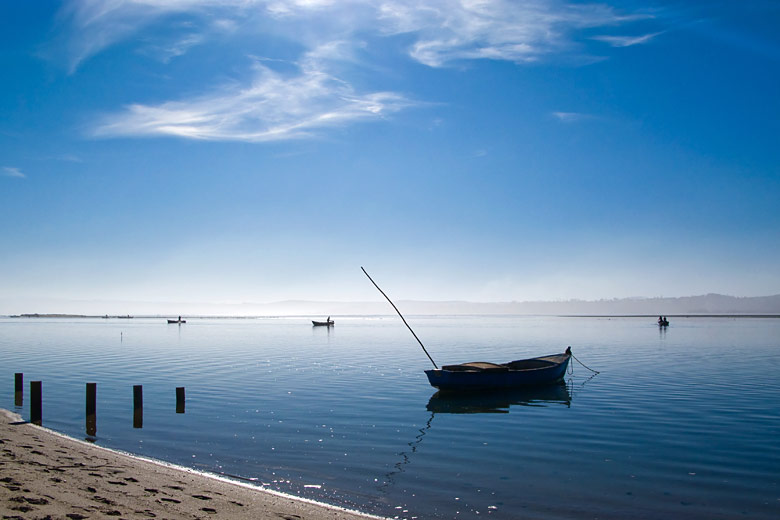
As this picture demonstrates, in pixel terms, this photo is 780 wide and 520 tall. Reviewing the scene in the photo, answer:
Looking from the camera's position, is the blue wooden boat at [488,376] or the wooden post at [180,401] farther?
the blue wooden boat at [488,376]

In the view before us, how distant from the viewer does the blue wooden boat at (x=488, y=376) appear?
1084 inches

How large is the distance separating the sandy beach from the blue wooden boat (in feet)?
52.7

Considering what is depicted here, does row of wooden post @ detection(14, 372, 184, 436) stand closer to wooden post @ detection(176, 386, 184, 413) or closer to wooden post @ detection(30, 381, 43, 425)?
wooden post @ detection(30, 381, 43, 425)

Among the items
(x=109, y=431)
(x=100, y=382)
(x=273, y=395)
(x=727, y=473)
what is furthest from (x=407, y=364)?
(x=727, y=473)

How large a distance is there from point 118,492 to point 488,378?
20.9 meters

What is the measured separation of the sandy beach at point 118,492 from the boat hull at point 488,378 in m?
16.0

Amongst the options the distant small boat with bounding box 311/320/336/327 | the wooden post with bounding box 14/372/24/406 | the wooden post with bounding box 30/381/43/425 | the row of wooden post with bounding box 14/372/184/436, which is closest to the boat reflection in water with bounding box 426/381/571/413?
the row of wooden post with bounding box 14/372/184/436

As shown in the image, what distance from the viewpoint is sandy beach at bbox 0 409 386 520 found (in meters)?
8.98

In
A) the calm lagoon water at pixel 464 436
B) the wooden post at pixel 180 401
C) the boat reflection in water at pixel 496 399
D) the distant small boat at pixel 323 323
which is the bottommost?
the distant small boat at pixel 323 323

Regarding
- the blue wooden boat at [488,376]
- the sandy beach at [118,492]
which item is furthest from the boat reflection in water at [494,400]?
the sandy beach at [118,492]

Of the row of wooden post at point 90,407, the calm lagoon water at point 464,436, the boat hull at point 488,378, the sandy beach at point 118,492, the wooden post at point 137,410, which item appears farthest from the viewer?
the boat hull at point 488,378

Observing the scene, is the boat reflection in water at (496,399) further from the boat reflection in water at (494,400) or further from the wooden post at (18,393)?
the wooden post at (18,393)

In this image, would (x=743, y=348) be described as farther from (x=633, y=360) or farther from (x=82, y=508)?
(x=82, y=508)

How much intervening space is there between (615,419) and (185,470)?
54.2 feet
